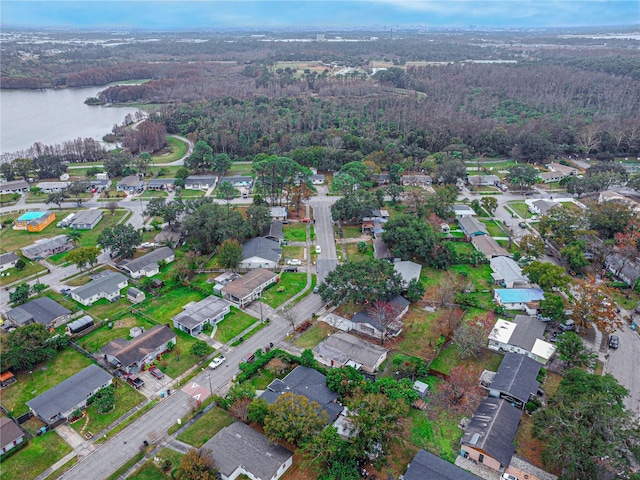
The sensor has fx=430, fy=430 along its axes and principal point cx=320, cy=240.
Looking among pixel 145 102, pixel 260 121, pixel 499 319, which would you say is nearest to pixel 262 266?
pixel 499 319

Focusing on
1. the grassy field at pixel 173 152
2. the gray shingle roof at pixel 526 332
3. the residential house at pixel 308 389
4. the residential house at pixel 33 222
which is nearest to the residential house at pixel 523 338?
the gray shingle roof at pixel 526 332

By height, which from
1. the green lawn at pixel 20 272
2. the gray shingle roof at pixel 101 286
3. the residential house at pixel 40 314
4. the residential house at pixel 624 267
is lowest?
the green lawn at pixel 20 272

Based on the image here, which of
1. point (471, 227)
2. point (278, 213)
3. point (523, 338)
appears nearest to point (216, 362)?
point (523, 338)

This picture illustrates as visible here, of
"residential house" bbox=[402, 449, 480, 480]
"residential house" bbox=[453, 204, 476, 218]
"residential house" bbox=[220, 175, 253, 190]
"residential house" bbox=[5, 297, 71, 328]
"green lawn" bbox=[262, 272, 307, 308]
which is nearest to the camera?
"residential house" bbox=[402, 449, 480, 480]

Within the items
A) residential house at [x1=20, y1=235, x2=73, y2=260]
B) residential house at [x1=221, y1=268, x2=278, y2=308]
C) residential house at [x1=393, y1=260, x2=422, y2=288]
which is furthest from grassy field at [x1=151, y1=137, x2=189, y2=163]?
residential house at [x1=393, y1=260, x2=422, y2=288]

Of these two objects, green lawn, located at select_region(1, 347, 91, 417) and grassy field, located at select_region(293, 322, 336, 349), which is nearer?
green lawn, located at select_region(1, 347, 91, 417)

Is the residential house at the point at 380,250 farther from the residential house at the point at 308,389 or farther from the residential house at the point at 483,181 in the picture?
the residential house at the point at 483,181

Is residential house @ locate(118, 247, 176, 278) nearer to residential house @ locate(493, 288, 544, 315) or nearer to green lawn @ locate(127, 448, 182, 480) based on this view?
green lawn @ locate(127, 448, 182, 480)
